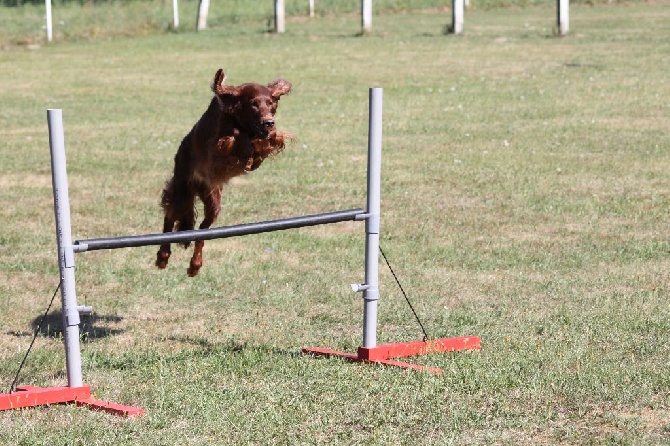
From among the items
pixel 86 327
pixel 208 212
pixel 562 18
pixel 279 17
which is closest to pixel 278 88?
pixel 208 212

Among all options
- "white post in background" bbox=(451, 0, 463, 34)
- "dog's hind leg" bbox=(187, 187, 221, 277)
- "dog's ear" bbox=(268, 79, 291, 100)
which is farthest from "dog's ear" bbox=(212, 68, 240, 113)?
"white post in background" bbox=(451, 0, 463, 34)

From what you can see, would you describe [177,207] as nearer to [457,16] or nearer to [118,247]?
[118,247]

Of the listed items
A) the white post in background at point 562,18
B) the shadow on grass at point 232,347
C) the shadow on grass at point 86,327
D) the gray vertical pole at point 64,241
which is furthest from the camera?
the white post in background at point 562,18

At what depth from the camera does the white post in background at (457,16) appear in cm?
2486

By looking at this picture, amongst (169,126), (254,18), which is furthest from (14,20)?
(169,126)

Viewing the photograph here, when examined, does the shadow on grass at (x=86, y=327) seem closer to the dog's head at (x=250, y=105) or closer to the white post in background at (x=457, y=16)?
the dog's head at (x=250, y=105)

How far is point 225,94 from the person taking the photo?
5996mm

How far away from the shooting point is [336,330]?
711cm

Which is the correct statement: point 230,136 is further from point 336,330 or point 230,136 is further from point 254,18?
point 254,18

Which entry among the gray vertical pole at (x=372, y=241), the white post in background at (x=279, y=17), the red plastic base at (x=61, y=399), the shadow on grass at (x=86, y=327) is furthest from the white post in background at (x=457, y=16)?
the red plastic base at (x=61, y=399)

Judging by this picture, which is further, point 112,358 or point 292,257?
point 292,257

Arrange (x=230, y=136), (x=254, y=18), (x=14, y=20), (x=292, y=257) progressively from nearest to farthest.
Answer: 1. (x=230, y=136)
2. (x=292, y=257)
3. (x=14, y=20)
4. (x=254, y=18)

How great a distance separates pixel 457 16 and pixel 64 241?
20651 millimetres

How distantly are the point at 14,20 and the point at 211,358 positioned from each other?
2288cm
